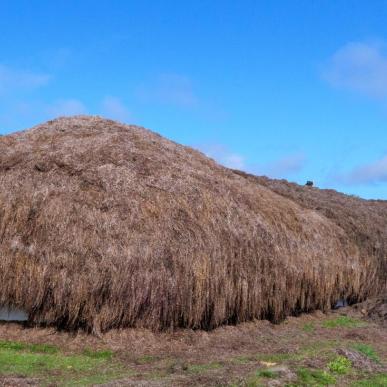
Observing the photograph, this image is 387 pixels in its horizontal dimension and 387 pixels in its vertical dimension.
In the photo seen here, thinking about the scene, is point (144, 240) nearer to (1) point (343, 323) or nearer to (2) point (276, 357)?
(2) point (276, 357)

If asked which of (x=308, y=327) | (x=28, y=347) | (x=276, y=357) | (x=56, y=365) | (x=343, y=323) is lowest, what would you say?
(x=56, y=365)

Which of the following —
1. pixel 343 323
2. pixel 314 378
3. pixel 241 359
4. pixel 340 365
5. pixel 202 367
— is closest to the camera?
pixel 314 378

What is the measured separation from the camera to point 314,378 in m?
8.61

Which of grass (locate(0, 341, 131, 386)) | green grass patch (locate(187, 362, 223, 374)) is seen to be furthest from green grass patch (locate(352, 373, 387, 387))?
grass (locate(0, 341, 131, 386))

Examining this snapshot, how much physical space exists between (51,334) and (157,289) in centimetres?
207

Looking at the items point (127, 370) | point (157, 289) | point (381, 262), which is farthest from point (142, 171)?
point (381, 262)

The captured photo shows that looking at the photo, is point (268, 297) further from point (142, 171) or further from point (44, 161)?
point (44, 161)

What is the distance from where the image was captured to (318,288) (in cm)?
1472

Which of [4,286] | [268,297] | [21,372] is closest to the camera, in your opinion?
[21,372]

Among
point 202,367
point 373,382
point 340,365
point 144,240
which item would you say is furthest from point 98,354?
point 373,382

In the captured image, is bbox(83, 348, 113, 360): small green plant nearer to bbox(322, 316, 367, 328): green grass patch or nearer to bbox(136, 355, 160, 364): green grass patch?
bbox(136, 355, 160, 364): green grass patch

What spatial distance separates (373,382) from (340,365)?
0.52 metres

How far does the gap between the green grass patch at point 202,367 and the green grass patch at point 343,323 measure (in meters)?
5.23

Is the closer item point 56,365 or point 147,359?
point 56,365
